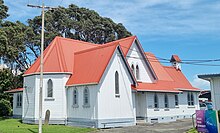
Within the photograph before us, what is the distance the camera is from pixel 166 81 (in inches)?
1271

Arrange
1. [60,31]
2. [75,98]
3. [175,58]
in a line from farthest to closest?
[60,31]
[175,58]
[75,98]

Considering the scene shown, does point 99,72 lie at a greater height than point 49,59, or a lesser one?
lesser

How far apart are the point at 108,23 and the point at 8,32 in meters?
25.2

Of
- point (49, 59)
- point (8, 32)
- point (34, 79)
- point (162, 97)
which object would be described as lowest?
point (162, 97)

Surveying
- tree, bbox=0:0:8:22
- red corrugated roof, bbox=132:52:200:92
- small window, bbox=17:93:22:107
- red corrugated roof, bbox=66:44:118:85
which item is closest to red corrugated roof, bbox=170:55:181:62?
red corrugated roof, bbox=132:52:200:92

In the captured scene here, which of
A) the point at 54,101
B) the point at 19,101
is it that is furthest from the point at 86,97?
the point at 19,101

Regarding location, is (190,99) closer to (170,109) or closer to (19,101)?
(170,109)

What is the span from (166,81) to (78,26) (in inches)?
932

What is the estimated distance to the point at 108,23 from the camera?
5316 centimetres

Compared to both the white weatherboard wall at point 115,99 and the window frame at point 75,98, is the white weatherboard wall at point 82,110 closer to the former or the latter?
the window frame at point 75,98

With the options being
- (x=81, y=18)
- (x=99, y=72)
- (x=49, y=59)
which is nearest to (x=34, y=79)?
(x=49, y=59)

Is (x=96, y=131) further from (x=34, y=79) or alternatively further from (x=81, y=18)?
(x=81, y=18)

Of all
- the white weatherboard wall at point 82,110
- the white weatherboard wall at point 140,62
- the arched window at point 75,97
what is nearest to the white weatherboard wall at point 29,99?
the white weatherboard wall at point 82,110

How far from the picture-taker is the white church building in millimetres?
22969
